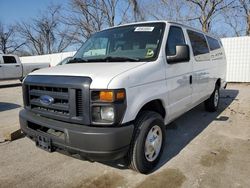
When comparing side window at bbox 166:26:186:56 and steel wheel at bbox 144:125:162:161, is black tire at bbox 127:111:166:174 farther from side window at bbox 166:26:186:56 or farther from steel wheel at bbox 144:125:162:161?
side window at bbox 166:26:186:56

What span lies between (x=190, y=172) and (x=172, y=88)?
126cm

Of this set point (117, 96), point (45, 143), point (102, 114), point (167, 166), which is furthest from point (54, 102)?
point (167, 166)

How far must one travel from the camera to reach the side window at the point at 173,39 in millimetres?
3890

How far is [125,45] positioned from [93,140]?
6.10 ft

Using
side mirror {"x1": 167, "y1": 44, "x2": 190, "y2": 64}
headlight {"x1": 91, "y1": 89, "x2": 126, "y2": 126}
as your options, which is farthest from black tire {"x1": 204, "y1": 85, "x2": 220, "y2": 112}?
headlight {"x1": 91, "y1": 89, "x2": 126, "y2": 126}

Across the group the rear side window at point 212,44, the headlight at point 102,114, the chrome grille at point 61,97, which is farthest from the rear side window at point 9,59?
the headlight at point 102,114

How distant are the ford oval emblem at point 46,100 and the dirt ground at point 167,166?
Answer: 42.2 inches

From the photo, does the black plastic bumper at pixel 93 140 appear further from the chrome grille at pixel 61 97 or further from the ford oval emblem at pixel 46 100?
the ford oval emblem at pixel 46 100

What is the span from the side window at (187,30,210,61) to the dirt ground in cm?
156

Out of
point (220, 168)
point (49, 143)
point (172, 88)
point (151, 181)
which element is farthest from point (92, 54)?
point (220, 168)

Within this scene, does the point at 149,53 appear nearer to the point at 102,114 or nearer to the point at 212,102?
the point at 102,114

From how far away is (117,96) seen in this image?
279 centimetres

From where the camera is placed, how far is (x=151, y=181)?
10.6ft

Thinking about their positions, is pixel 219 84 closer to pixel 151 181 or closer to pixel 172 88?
pixel 172 88
